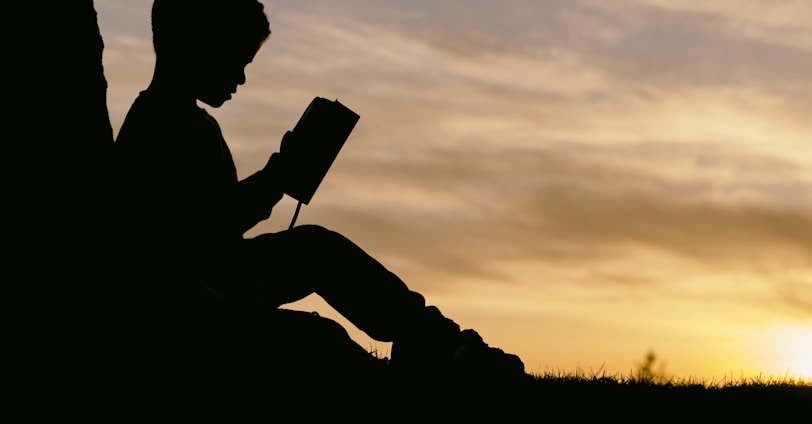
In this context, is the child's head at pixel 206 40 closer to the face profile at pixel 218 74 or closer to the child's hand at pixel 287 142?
the face profile at pixel 218 74

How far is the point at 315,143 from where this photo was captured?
573 cm

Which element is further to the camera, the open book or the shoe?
the shoe

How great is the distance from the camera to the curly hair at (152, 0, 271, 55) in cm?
586

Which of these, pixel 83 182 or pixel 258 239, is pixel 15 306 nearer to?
pixel 83 182

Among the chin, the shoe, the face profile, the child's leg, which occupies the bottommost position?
the shoe

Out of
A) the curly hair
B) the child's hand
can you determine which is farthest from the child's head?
→ the child's hand

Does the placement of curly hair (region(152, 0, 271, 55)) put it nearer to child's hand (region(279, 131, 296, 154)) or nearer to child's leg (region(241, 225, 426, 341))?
child's hand (region(279, 131, 296, 154))

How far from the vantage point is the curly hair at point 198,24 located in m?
5.86

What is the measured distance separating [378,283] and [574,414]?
1.55 meters

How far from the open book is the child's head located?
0.55m

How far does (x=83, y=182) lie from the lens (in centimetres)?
552

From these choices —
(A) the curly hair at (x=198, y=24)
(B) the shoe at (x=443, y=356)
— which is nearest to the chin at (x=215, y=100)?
(A) the curly hair at (x=198, y=24)

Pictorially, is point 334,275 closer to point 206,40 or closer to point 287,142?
point 287,142

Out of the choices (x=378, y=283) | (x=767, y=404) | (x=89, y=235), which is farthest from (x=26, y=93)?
(x=767, y=404)
